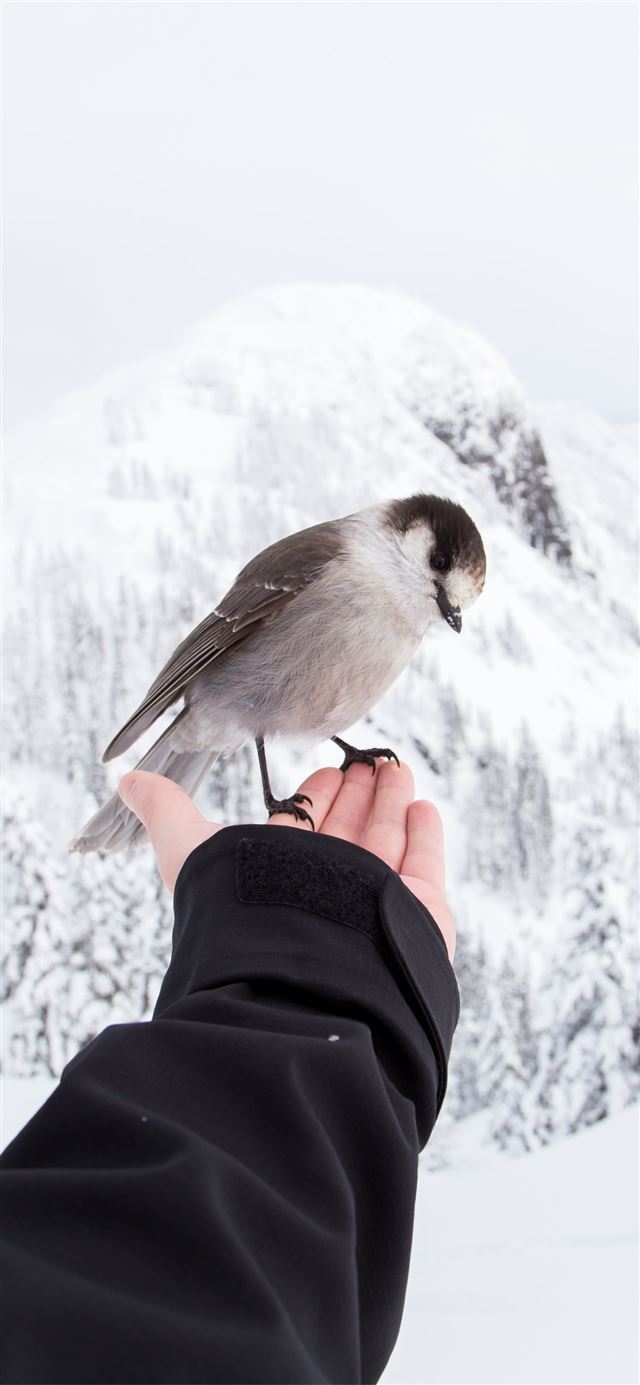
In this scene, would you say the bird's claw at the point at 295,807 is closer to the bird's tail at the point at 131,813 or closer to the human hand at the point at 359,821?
the human hand at the point at 359,821

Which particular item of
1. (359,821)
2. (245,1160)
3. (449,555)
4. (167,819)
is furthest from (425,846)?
(245,1160)

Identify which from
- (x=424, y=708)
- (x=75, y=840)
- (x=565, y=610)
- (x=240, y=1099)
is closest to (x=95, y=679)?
(x=424, y=708)

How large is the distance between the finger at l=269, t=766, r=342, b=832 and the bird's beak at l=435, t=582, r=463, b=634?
1.27 ft

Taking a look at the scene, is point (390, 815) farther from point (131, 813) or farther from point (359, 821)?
point (131, 813)

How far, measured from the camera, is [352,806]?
1.76 m

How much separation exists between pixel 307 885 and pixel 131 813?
0.80 m

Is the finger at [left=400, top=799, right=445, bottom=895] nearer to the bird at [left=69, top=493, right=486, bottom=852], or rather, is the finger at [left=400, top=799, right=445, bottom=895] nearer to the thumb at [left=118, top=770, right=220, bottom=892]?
the bird at [left=69, top=493, right=486, bottom=852]

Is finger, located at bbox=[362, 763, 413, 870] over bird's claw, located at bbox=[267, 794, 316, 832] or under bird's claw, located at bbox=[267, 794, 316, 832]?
under

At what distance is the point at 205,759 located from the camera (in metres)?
2.00

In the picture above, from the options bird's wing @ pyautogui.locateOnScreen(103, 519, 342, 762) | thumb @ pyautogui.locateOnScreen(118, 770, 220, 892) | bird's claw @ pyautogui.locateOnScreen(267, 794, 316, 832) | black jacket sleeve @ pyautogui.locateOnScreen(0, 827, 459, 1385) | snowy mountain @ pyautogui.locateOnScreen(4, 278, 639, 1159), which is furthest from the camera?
snowy mountain @ pyautogui.locateOnScreen(4, 278, 639, 1159)

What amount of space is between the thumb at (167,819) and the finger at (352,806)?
28 centimetres

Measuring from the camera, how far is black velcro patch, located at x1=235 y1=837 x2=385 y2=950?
1021mm

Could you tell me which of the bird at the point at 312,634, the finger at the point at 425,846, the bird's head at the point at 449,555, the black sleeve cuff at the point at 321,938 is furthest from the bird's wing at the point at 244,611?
the black sleeve cuff at the point at 321,938

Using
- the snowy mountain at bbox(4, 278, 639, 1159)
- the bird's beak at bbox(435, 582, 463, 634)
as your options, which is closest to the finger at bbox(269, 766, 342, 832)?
the snowy mountain at bbox(4, 278, 639, 1159)
